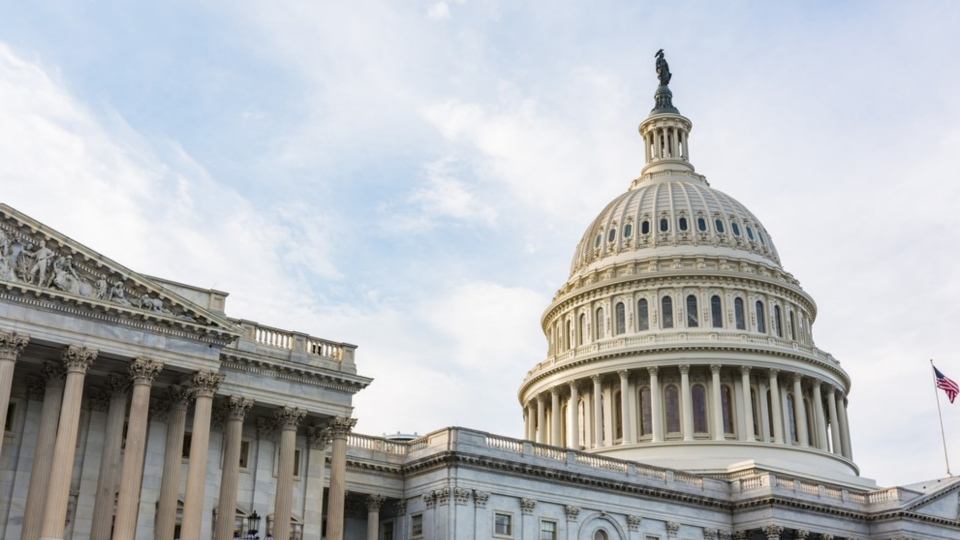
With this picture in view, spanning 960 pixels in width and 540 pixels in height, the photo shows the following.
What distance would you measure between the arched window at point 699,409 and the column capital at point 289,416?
45721mm

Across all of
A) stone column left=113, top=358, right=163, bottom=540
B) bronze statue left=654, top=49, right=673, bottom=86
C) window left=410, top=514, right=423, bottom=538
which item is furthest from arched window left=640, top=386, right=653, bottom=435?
stone column left=113, top=358, right=163, bottom=540

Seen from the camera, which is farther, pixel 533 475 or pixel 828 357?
pixel 828 357

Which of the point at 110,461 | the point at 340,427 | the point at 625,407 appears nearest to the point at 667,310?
the point at 625,407

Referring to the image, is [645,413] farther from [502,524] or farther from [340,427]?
[340,427]

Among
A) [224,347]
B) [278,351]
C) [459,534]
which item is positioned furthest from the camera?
[459,534]

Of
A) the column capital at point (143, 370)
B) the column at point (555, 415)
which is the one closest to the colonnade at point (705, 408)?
the column at point (555, 415)

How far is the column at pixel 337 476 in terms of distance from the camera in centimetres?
4847

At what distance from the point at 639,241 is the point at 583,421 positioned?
16.8 m

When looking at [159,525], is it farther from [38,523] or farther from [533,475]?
[533,475]

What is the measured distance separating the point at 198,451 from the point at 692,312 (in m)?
55.9

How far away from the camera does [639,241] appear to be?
96.6m

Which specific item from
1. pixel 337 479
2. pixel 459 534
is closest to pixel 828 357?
pixel 459 534

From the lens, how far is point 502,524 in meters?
59.0

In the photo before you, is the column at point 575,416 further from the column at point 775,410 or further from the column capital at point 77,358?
the column capital at point 77,358
